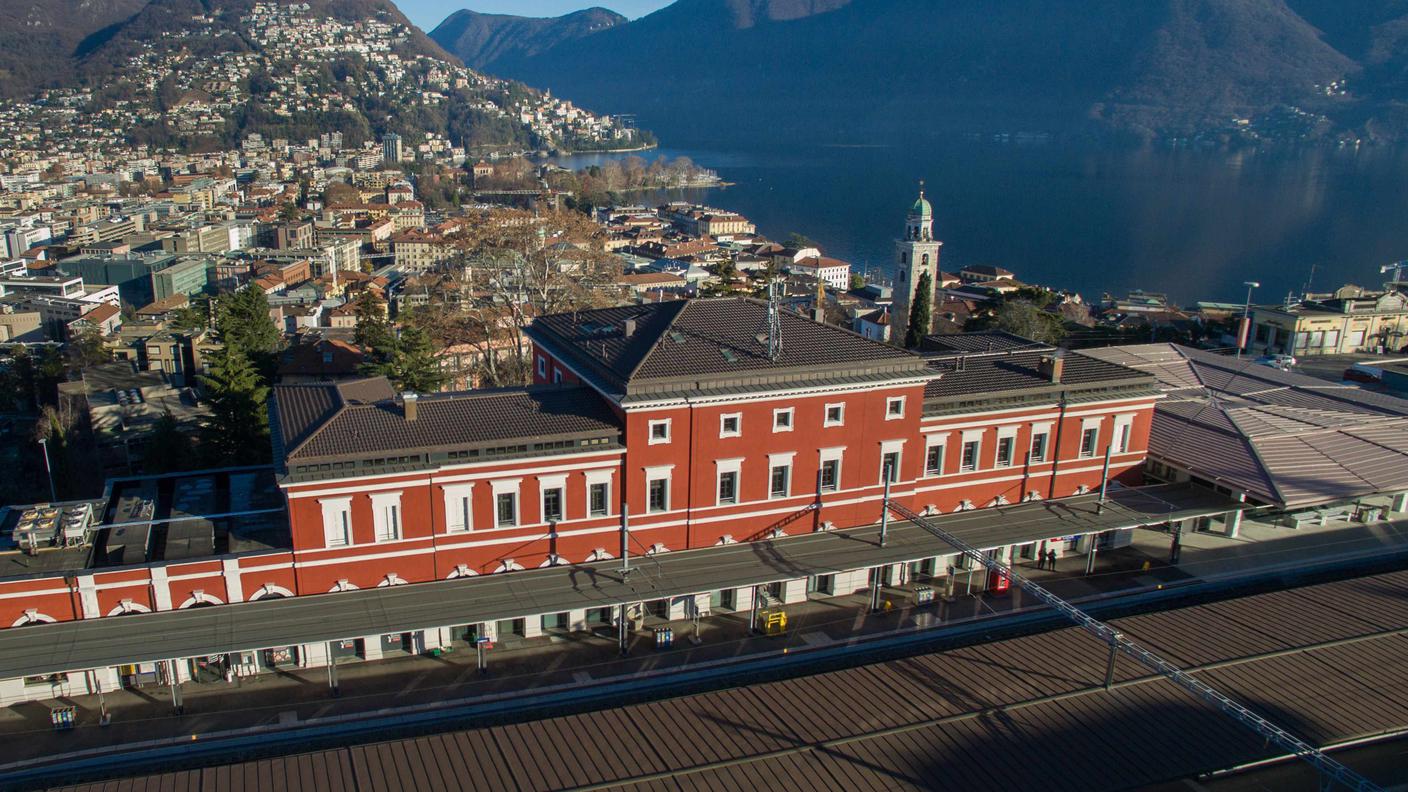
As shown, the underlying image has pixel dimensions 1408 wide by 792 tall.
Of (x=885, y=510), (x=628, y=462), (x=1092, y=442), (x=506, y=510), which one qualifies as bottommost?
(x=885, y=510)

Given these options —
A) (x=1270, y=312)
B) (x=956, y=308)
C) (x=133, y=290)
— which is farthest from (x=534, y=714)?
(x=133, y=290)

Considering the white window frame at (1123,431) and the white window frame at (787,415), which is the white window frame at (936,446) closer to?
the white window frame at (787,415)

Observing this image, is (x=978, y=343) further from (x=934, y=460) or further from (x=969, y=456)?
(x=934, y=460)

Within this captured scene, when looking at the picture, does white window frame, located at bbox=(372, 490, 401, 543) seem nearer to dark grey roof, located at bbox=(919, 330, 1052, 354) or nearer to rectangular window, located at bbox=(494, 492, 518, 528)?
rectangular window, located at bbox=(494, 492, 518, 528)

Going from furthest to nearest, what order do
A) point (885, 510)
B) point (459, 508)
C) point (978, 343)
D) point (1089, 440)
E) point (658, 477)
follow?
point (978, 343) → point (1089, 440) → point (885, 510) → point (658, 477) → point (459, 508)

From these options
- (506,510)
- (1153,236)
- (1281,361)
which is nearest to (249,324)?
(506,510)

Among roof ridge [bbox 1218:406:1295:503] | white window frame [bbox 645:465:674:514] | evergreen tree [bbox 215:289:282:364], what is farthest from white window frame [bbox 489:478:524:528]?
evergreen tree [bbox 215:289:282:364]

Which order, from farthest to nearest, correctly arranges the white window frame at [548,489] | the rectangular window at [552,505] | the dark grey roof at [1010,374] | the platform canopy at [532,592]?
the dark grey roof at [1010,374] < the rectangular window at [552,505] < the white window frame at [548,489] < the platform canopy at [532,592]

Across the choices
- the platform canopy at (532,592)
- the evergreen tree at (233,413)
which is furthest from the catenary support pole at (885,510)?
the evergreen tree at (233,413)
